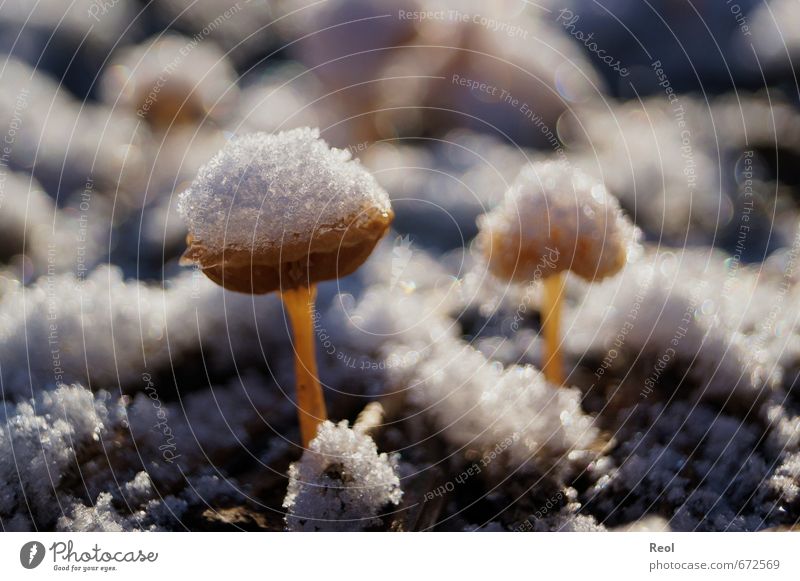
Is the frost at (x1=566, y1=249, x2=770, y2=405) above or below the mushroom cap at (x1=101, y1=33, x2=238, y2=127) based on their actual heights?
below

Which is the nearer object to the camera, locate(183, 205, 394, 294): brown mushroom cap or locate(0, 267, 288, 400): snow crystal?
locate(183, 205, 394, 294): brown mushroom cap

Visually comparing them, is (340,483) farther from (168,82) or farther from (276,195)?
(168,82)

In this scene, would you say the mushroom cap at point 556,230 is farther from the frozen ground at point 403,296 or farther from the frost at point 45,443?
the frost at point 45,443

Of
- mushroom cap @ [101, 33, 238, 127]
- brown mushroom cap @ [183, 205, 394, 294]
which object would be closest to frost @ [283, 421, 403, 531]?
brown mushroom cap @ [183, 205, 394, 294]

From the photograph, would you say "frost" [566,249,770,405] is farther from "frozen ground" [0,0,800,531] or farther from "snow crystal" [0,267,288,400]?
"snow crystal" [0,267,288,400]

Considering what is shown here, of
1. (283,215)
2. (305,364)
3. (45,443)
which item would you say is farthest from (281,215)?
(45,443)

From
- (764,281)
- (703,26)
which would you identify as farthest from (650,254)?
(703,26)

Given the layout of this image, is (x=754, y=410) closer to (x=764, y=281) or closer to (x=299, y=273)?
(x=764, y=281)
